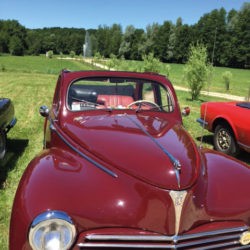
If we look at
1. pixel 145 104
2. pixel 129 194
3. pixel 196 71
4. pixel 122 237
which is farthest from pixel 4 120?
pixel 196 71

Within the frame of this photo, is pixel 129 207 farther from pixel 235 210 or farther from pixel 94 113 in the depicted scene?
pixel 94 113

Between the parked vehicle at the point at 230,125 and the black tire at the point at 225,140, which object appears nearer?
the parked vehicle at the point at 230,125

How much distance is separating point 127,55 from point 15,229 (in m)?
91.6

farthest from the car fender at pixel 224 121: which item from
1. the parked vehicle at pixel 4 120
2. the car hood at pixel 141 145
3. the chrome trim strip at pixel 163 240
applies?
the chrome trim strip at pixel 163 240

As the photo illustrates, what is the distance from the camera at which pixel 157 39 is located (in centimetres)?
8375

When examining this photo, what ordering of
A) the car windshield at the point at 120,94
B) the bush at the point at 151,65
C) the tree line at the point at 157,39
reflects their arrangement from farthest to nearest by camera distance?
the tree line at the point at 157,39
the bush at the point at 151,65
the car windshield at the point at 120,94

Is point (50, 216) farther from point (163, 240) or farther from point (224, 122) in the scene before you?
point (224, 122)

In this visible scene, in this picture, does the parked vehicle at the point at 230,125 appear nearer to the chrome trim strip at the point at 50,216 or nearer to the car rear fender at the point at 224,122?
the car rear fender at the point at 224,122

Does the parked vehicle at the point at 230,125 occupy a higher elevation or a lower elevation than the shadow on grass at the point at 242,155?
higher

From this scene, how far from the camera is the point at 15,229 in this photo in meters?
2.25

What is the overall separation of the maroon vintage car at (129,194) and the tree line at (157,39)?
34215 millimetres

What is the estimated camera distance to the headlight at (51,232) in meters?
2.10

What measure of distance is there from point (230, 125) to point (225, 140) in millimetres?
364

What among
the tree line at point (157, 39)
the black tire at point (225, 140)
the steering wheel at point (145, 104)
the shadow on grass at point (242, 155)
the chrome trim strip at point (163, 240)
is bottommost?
the shadow on grass at point (242, 155)
